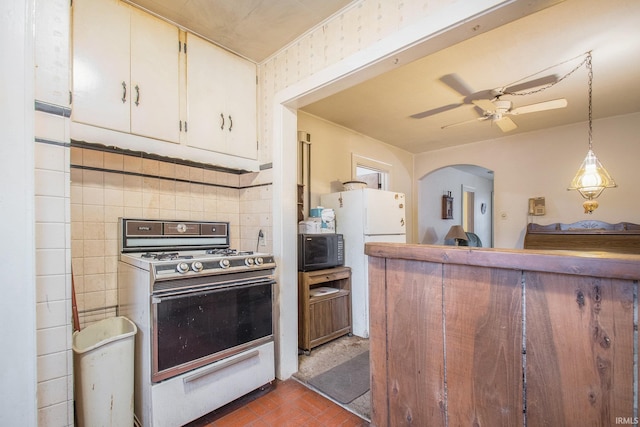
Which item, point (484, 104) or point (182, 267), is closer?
point (182, 267)

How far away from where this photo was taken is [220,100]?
2152 millimetres

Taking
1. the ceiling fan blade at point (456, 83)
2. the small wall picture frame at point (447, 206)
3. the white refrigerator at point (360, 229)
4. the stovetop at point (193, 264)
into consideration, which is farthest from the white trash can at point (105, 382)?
the small wall picture frame at point (447, 206)

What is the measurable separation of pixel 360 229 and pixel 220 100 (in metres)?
1.88

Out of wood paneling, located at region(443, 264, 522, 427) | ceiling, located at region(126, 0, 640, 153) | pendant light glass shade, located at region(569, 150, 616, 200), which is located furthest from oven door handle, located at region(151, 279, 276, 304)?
pendant light glass shade, located at region(569, 150, 616, 200)

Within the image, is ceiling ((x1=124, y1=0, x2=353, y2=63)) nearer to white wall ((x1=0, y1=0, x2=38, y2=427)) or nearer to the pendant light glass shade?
white wall ((x1=0, y1=0, x2=38, y2=427))

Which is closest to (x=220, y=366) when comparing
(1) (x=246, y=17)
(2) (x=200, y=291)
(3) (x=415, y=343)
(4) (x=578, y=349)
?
(2) (x=200, y=291)

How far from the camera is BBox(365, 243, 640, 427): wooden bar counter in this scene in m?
0.78

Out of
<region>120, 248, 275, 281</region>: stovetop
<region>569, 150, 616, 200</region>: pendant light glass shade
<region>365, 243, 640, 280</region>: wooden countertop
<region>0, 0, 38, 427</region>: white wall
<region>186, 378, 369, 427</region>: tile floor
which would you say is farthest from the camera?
<region>569, 150, 616, 200</region>: pendant light glass shade

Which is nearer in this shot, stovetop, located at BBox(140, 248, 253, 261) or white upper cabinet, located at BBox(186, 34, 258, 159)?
stovetop, located at BBox(140, 248, 253, 261)

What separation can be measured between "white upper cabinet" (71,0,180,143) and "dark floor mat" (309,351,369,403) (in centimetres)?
208

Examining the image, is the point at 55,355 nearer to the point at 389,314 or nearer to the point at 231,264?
the point at 231,264

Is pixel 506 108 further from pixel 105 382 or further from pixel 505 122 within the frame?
pixel 105 382

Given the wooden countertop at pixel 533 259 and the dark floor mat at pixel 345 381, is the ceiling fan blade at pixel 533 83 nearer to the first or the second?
the wooden countertop at pixel 533 259

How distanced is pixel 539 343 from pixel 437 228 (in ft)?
16.7
